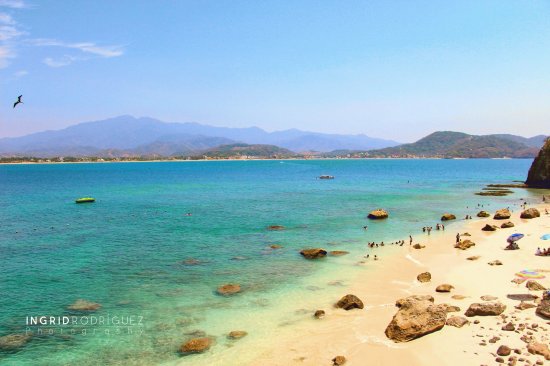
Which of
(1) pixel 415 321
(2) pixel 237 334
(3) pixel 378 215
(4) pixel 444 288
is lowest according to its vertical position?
(2) pixel 237 334

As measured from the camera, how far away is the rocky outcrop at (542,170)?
95.2 metres

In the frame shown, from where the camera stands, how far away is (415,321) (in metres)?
20.6

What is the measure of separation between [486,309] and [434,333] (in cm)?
397

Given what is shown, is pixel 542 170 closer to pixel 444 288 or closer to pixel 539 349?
pixel 444 288

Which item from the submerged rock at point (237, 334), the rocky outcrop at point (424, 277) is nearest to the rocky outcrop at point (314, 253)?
the rocky outcrop at point (424, 277)

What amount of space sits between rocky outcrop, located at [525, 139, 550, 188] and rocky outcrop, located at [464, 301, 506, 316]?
91317 mm

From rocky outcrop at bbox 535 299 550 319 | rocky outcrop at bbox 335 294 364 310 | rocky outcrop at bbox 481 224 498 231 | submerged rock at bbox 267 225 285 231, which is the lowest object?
rocky outcrop at bbox 335 294 364 310

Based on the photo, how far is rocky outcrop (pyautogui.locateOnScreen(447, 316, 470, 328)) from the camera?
20828 mm

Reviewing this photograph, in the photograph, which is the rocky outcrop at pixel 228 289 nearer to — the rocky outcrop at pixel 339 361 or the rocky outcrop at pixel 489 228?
the rocky outcrop at pixel 339 361

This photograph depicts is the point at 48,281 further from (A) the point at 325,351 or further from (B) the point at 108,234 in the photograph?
(A) the point at 325,351

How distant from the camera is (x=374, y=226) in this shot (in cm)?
5228

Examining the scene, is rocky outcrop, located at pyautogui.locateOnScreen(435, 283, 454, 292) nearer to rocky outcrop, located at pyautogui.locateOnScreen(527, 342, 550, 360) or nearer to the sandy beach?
the sandy beach

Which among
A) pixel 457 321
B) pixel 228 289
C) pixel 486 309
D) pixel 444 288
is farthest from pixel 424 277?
pixel 228 289

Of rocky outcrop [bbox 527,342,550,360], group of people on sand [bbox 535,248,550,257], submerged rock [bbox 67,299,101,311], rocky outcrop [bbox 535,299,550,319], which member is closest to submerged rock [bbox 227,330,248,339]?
submerged rock [bbox 67,299,101,311]
